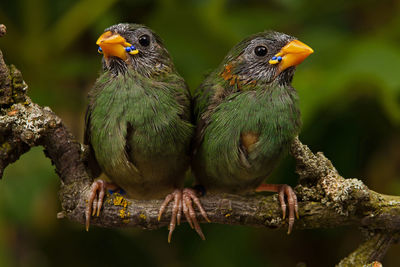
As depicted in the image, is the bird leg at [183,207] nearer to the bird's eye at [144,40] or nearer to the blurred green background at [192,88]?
the bird's eye at [144,40]

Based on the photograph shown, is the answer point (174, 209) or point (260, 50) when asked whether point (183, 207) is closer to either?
point (174, 209)

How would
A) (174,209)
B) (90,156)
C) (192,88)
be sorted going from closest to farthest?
(174,209) < (90,156) < (192,88)

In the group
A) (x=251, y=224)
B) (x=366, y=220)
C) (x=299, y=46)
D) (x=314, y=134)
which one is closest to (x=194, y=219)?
(x=251, y=224)

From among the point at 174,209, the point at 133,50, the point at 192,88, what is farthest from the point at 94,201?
the point at 192,88

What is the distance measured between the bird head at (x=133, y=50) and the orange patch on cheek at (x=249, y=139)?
0.44 metres

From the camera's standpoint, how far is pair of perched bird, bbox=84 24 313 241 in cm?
206

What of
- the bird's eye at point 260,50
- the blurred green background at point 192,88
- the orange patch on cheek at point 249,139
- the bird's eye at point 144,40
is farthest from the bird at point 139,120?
the blurred green background at point 192,88

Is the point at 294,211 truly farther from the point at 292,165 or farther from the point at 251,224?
the point at 292,165

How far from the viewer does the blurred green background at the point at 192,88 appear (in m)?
3.44

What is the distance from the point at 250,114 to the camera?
207cm

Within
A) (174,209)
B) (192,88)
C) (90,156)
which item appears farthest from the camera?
(192,88)

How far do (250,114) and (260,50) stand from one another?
27cm

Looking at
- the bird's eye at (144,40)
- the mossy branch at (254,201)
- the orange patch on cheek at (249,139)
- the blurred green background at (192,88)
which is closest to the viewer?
the mossy branch at (254,201)

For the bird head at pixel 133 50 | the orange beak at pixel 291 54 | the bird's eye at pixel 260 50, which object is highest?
the bird head at pixel 133 50
